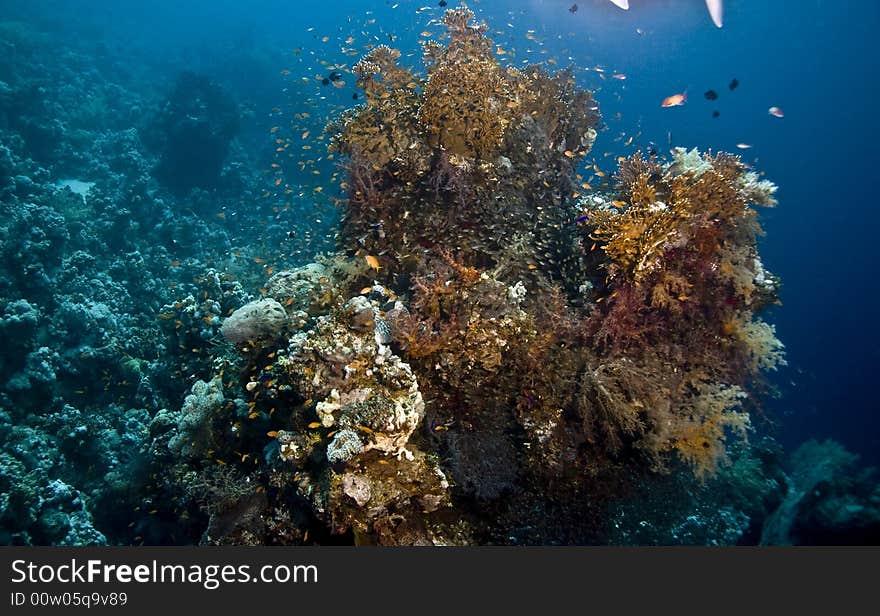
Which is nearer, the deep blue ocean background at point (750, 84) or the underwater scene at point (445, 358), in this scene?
the underwater scene at point (445, 358)

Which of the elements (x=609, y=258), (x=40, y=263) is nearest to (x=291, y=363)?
(x=609, y=258)

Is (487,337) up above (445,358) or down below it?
above

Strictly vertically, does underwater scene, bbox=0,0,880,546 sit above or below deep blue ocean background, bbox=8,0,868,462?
below

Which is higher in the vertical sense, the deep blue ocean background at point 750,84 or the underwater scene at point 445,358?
the deep blue ocean background at point 750,84

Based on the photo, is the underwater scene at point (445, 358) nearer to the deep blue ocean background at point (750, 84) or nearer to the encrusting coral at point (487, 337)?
the encrusting coral at point (487, 337)

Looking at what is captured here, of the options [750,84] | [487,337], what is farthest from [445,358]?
[750,84]

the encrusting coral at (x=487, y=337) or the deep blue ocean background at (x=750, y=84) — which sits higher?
the deep blue ocean background at (x=750, y=84)

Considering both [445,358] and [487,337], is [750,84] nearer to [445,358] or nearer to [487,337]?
[487,337]

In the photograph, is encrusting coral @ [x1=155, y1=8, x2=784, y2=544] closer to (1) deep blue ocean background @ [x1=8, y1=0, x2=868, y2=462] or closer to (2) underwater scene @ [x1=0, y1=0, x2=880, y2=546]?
Answer: (2) underwater scene @ [x1=0, y1=0, x2=880, y2=546]

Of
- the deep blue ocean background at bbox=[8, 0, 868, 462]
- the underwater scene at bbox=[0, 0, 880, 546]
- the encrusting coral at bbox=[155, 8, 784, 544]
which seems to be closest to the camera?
the encrusting coral at bbox=[155, 8, 784, 544]

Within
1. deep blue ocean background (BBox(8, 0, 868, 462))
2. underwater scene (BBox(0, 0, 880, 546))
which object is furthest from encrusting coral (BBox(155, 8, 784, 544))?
deep blue ocean background (BBox(8, 0, 868, 462))

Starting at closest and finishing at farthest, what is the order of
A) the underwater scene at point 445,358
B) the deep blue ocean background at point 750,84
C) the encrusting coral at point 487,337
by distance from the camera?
the encrusting coral at point 487,337 < the underwater scene at point 445,358 < the deep blue ocean background at point 750,84

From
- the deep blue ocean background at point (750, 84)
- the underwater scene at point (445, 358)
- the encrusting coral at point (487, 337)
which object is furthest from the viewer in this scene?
the deep blue ocean background at point (750, 84)

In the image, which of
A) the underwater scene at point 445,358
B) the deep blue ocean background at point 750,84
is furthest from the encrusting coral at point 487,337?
the deep blue ocean background at point 750,84
